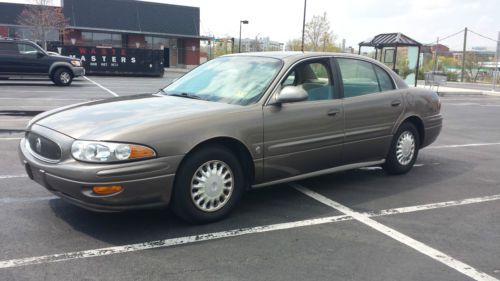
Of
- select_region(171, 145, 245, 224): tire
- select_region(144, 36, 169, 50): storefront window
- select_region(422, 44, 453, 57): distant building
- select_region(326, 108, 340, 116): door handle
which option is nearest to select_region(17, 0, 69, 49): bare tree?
select_region(144, 36, 169, 50): storefront window

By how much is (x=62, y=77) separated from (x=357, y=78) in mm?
16694

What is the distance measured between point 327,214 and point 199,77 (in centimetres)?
209

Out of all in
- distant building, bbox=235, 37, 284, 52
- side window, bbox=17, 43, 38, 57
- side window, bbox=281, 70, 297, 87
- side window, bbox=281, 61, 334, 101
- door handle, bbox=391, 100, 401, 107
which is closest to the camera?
side window, bbox=281, 70, 297, 87

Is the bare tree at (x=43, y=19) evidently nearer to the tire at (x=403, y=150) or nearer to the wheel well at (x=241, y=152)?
the tire at (x=403, y=150)

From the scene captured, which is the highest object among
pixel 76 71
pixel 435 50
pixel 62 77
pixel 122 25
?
pixel 122 25

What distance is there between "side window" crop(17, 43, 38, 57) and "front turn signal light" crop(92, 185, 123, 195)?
17.5m

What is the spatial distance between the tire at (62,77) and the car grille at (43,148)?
53.8 feet

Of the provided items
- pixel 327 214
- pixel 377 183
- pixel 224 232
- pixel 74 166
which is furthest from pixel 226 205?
pixel 377 183

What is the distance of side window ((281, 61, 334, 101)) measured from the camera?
5188 mm

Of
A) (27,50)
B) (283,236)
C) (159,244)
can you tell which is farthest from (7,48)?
(283,236)

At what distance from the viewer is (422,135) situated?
658cm

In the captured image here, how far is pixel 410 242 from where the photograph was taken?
4.13 m

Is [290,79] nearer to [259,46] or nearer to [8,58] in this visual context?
[8,58]

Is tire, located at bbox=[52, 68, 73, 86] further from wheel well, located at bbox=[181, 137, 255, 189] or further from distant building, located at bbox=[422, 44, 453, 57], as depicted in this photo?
distant building, located at bbox=[422, 44, 453, 57]
